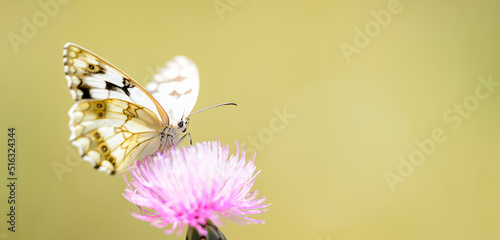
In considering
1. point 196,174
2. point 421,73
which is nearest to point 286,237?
point 421,73

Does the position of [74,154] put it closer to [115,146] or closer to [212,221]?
[115,146]

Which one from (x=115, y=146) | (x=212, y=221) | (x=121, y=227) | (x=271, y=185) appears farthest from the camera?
(x=271, y=185)

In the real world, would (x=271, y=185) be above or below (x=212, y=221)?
above

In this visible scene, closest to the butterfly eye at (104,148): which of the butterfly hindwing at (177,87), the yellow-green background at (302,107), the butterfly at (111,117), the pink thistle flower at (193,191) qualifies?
the butterfly at (111,117)

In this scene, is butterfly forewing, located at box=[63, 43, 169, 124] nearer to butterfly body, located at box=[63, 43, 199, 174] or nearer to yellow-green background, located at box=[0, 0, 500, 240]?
butterfly body, located at box=[63, 43, 199, 174]

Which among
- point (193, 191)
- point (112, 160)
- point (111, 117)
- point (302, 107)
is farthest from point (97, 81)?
point (302, 107)

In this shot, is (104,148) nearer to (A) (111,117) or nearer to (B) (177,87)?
(A) (111,117)

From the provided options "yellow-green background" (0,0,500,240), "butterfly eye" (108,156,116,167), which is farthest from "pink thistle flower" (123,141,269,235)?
"yellow-green background" (0,0,500,240)
